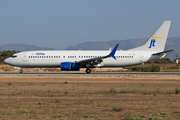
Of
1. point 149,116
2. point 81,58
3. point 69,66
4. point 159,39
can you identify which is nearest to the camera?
point 149,116

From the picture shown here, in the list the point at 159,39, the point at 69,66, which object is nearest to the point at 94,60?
the point at 69,66

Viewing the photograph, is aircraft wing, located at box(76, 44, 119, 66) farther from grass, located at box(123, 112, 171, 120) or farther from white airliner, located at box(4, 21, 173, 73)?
grass, located at box(123, 112, 171, 120)

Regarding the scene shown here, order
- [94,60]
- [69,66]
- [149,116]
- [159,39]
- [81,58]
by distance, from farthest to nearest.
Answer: [159,39] < [81,58] < [94,60] < [69,66] < [149,116]

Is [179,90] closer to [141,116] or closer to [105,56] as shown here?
[141,116]

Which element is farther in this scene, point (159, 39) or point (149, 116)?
point (159, 39)

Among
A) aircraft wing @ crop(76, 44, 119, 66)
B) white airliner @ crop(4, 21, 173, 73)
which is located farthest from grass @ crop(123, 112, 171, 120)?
white airliner @ crop(4, 21, 173, 73)

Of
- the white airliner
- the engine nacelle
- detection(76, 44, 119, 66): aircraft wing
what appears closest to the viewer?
detection(76, 44, 119, 66): aircraft wing

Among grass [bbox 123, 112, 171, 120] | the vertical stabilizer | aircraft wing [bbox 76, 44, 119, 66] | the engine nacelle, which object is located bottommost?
grass [bbox 123, 112, 171, 120]

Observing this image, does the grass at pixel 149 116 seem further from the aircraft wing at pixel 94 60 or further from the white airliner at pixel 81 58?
the white airliner at pixel 81 58

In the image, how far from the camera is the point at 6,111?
10.9 metres

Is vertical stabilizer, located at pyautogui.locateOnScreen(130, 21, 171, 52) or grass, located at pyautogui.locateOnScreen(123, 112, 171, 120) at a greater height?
vertical stabilizer, located at pyautogui.locateOnScreen(130, 21, 171, 52)

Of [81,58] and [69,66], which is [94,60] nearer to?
[81,58]

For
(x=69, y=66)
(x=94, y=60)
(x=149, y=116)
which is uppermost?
(x=94, y=60)

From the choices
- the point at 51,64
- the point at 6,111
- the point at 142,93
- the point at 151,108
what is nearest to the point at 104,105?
the point at 151,108
